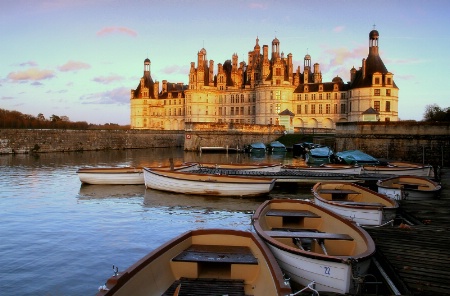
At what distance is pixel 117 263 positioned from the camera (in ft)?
35.2

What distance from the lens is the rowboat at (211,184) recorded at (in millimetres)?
20109

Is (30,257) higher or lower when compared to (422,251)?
lower

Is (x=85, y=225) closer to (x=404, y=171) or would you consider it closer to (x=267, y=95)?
(x=404, y=171)

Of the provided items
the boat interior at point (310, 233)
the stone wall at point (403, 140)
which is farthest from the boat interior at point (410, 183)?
the stone wall at point (403, 140)

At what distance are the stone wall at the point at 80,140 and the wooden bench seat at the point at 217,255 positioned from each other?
1940 inches

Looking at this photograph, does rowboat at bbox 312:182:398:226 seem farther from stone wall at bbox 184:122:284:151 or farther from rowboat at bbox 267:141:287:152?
stone wall at bbox 184:122:284:151

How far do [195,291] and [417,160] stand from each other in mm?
32388

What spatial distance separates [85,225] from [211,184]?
23.5ft

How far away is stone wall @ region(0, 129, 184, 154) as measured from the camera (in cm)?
5115

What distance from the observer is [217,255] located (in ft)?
25.6

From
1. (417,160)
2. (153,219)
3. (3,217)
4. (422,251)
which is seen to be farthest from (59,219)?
(417,160)

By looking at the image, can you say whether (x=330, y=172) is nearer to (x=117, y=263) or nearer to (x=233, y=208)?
(x=233, y=208)

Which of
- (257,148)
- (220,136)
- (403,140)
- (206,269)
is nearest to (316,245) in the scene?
A: (206,269)

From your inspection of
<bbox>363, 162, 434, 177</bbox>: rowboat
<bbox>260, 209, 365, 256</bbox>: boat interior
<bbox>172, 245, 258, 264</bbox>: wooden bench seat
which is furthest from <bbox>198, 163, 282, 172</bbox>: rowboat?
<bbox>172, 245, 258, 264</bbox>: wooden bench seat
